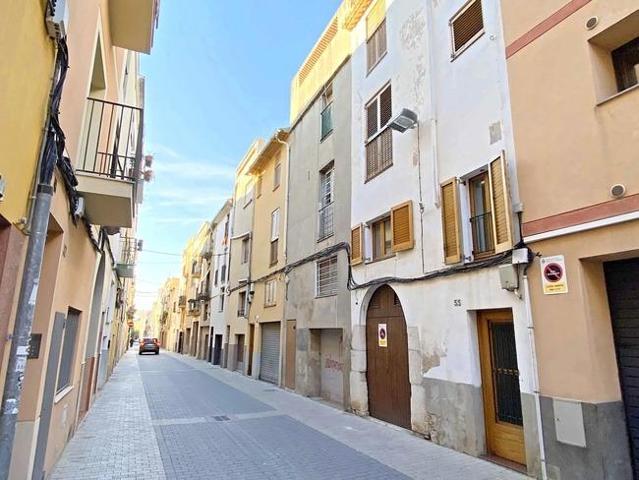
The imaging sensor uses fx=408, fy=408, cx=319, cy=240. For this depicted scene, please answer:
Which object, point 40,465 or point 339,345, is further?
point 339,345

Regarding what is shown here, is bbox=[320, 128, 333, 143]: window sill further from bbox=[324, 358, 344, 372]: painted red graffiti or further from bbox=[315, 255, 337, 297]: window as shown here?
bbox=[324, 358, 344, 372]: painted red graffiti

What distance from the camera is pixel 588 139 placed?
16.8 feet

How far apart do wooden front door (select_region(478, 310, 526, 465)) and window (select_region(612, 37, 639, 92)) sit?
3428 mm

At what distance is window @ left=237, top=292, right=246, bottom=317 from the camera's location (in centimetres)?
2005

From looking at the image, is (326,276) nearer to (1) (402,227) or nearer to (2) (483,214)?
(1) (402,227)

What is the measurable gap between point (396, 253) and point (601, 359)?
4.41 m

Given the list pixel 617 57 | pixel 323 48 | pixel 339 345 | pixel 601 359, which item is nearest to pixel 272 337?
pixel 339 345

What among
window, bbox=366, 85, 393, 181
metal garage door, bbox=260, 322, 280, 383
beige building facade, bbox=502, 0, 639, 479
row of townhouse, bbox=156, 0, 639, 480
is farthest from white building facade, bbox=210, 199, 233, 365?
beige building facade, bbox=502, 0, 639, 479

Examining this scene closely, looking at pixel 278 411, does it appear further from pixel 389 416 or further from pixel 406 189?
pixel 406 189

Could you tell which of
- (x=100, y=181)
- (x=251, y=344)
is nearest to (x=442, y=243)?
(x=100, y=181)

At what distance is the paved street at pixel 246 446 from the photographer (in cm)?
563

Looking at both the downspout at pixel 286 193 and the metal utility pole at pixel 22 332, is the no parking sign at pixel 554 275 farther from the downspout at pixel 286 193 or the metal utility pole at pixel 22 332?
the downspout at pixel 286 193

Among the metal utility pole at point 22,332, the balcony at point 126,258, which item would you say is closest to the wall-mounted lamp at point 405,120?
the metal utility pole at point 22,332

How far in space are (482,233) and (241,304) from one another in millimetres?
15535
